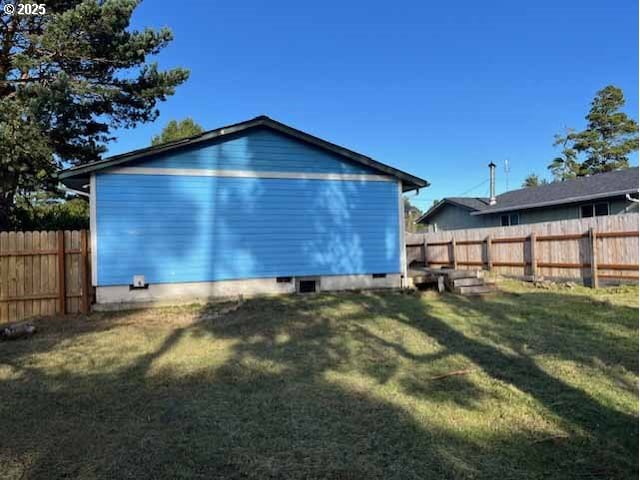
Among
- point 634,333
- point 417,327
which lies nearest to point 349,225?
point 417,327

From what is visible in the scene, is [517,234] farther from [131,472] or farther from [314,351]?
[131,472]

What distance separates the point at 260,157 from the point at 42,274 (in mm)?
5339

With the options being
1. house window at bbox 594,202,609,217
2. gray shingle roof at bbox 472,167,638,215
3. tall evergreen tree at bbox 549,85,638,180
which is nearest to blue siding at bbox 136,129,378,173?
gray shingle roof at bbox 472,167,638,215

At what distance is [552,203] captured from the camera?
19141 mm

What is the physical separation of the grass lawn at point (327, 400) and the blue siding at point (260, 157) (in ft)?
13.8

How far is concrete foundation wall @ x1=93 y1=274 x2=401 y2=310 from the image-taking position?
31.2 ft

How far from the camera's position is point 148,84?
13.5 m

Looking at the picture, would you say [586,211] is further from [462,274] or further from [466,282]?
[466,282]

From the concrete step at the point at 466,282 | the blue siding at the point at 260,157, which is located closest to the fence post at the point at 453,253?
the concrete step at the point at 466,282

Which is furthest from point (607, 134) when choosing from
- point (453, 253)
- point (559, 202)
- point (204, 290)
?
point (204, 290)

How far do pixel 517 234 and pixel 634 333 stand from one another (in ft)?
27.8

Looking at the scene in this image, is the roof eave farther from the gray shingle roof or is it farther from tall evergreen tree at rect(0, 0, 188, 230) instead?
tall evergreen tree at rect(0, 0, 188, 230)

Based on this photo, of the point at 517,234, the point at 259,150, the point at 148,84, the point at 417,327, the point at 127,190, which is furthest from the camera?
the point at 517,234

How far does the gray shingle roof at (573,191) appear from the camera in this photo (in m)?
17.0
